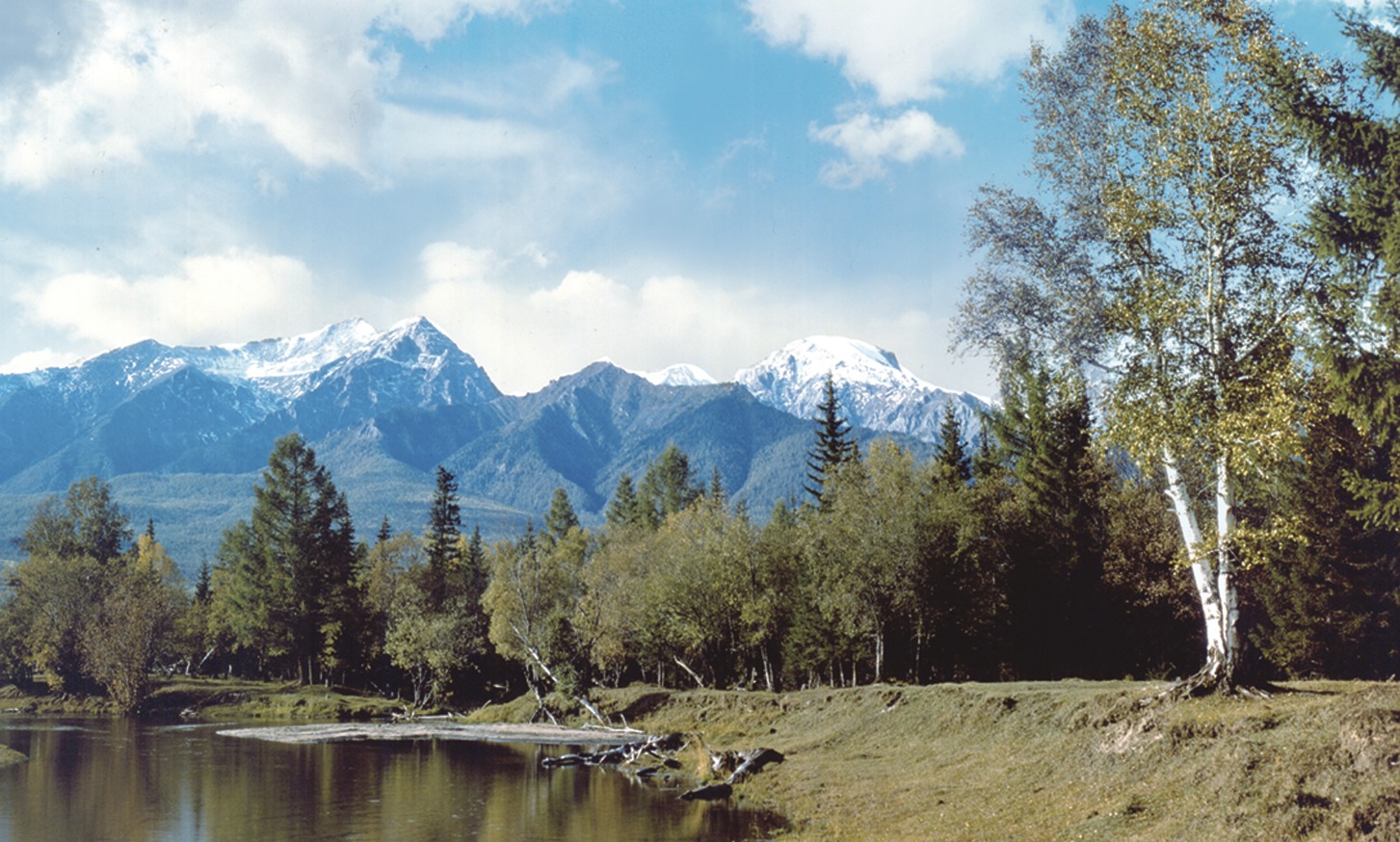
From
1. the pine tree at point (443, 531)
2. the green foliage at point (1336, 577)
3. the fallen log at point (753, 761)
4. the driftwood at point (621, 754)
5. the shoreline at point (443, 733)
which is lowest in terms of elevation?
the shoreline at point (443, 733)

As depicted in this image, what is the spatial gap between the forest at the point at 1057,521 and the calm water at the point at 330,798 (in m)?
18.2

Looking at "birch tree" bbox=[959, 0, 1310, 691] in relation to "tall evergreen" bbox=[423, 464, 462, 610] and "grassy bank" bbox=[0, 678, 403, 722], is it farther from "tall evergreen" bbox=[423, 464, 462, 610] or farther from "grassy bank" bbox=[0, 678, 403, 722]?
"tall evergreen" bbox=[423, 464, 462, 610]

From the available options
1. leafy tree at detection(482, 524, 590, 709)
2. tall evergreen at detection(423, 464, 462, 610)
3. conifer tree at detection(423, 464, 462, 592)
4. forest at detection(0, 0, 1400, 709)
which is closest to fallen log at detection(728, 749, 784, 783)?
forest at detection(0, 0, 1400, 709)

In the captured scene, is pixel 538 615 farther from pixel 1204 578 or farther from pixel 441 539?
pixel 1204 578

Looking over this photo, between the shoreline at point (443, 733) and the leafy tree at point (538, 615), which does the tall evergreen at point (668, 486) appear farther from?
the shoreline at point (443, 733)

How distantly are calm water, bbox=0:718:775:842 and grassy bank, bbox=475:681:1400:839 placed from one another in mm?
5086

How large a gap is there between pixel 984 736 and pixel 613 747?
25.7 m

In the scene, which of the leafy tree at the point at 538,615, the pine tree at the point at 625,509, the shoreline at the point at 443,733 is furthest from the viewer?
the pine tree at the point at 625,509

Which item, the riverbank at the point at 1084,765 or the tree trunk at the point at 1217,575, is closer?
the riverbank at the point at 1084,765

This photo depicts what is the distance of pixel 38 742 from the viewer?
2511 inches

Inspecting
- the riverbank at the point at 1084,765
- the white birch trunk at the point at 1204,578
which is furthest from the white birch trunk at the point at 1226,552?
the riverbank at the point at 1084,765

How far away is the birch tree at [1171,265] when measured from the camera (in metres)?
26.0

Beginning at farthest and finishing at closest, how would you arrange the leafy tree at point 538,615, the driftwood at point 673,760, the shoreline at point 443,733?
the leafy tree at point 538,615 → the shoreline at point 443,733 → the driftwood at point 673,760

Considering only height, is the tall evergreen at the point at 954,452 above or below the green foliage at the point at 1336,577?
above
